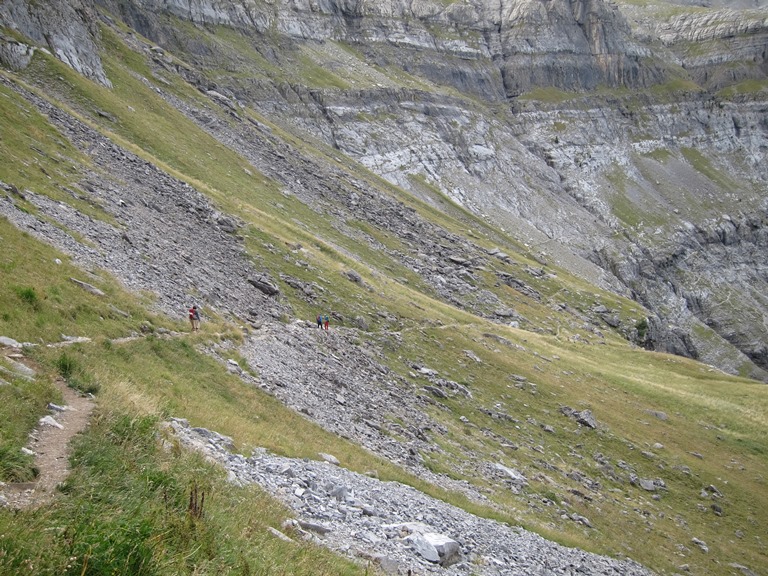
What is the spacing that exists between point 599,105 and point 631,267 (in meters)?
67.3

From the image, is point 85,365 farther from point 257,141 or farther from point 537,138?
point 537,138

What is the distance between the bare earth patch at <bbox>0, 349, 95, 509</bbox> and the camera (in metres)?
8.99

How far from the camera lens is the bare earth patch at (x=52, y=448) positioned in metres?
8.99

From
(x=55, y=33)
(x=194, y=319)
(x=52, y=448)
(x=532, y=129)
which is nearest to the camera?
(x=52, y=448)

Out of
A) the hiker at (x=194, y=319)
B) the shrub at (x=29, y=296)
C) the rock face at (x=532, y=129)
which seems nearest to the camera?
the shrub at (x=29, y=296)

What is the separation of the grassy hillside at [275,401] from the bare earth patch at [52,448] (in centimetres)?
29

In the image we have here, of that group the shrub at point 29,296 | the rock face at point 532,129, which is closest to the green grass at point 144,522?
the shrub at point 29,296

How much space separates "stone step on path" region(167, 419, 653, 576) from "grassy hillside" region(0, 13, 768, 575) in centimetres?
103

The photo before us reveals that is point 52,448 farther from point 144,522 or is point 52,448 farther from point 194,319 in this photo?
point 194,319

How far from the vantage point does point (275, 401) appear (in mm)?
26469

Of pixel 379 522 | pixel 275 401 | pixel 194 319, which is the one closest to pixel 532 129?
pixel 194 319

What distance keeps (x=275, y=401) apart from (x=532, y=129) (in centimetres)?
15444

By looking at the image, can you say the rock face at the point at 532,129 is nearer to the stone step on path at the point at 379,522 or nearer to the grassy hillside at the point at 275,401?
the grassy hillside at the point at 275,401

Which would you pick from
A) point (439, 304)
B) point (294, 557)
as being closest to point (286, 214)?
point (439, 304)
